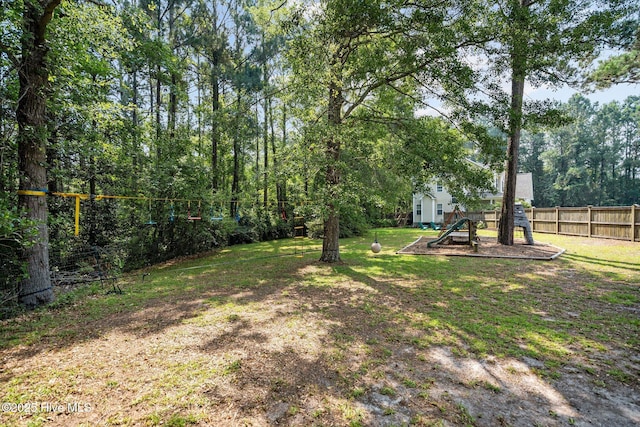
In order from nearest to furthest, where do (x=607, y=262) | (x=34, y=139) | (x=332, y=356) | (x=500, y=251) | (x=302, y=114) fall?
A: (x=332, y=356), (x=34, y=139), (x=607, y=262), (x=302, y=114), (x=500, y=251)

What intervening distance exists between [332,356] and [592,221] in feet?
52.6

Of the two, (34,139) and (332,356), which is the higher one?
(34,139)

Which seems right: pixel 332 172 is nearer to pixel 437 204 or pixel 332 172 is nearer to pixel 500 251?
pixel 500 251

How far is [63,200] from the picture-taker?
24.3 ft

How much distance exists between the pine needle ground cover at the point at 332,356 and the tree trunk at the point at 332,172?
2.42 meters

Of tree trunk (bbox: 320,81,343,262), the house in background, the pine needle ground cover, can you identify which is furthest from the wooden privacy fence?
tree trunk (bbox: 320,81,343,262)

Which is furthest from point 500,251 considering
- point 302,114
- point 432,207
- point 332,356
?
point 432,207

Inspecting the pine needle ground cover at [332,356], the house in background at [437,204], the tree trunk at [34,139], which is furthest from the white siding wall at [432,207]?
the tree trunk at [34,139]

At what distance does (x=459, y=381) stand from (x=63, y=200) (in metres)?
9.33

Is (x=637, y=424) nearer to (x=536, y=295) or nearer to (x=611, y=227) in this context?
(x=536, y=295)

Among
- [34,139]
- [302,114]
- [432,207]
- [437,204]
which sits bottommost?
[432,207]

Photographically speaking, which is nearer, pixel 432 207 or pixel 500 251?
pixel 500 251

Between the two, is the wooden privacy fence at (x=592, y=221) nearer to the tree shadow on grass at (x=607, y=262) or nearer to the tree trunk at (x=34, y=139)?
the tree shadow on grass at (x=607, y=262)

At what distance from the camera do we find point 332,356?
10.7ft
